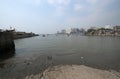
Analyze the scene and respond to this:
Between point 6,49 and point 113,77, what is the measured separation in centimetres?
2947

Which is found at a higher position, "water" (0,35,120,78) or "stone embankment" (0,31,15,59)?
"stone embankment" (0,31,15,59)

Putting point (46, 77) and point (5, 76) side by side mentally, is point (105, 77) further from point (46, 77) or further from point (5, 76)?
point (5, 76)

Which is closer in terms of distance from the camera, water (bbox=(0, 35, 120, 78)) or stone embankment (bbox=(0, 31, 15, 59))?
water (bbox=(0, 35, 120, 78))

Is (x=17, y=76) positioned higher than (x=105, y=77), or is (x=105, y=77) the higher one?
(x=105, y=77)

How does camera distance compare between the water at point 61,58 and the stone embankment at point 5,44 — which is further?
the stone embankment at point 5,44

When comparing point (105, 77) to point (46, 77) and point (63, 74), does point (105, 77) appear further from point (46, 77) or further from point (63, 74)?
point (46, 77)

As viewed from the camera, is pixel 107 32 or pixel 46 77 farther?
pixel 107 32

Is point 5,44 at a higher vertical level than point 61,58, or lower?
higher

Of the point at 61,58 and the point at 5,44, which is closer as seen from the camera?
the point at 61,58

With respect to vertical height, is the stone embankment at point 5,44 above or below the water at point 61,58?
above

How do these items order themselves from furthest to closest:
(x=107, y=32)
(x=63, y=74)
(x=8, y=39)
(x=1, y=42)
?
Answer: (x=107, y=32)
(x=8, y=39)
(x=1, y=42)
(x=63, y=74)

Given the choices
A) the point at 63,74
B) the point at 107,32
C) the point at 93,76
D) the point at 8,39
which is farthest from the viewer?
the point at 107,32

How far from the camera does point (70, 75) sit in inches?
459

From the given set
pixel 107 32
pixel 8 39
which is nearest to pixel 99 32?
pixel 107 32
